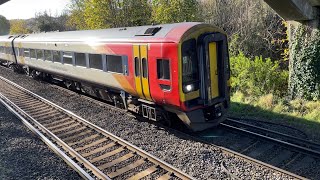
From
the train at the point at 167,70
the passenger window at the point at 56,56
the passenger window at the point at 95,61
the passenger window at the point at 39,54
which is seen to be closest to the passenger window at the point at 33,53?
the passenger window at the point at 39,54

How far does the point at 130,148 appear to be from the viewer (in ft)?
26.9

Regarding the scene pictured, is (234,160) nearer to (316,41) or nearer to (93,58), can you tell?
(93,58)

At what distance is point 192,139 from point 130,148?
183 cm

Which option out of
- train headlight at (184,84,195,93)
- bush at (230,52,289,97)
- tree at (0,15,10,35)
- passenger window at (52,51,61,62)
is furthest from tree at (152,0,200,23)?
tree at (0,15,10,35)

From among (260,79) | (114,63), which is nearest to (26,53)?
(114,63)

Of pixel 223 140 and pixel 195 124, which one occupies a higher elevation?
pixel 195 124

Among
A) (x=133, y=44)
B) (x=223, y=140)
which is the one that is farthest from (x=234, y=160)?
(x=133, y=44)

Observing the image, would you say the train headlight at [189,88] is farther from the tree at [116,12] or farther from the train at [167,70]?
the tree at [116,12]

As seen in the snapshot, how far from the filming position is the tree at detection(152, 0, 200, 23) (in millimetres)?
20109

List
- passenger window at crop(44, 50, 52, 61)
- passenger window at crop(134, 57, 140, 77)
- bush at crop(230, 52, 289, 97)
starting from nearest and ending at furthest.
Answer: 1. passenger window at crop(134, 57, 140, 77)
2. bush at crop(230, 52, 289, 97)
3. passenger window at crop(44, 50, 52, 61)

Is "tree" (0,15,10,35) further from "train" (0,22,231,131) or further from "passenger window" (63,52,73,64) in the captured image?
"train" (0,22,231,131)

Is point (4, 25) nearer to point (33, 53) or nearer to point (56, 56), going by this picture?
point (33, 53)

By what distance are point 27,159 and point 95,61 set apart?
491cm

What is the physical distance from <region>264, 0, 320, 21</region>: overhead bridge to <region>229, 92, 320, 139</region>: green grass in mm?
3487
